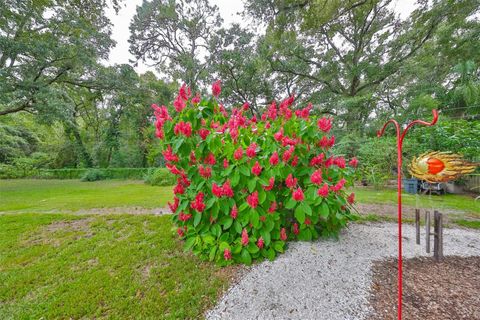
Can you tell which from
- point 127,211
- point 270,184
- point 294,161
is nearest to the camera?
point 270,184

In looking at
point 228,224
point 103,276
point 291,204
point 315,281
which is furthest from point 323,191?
point 103,276

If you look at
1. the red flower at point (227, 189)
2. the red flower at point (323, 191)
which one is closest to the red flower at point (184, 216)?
the red flower at point (227, 189)

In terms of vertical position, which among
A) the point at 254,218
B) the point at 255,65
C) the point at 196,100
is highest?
the point at 255,65

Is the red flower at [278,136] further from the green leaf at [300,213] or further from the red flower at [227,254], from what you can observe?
the red flower at [227,254]

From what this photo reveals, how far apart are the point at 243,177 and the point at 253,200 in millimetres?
202

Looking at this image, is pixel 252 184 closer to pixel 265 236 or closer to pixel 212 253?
pixel 265 236

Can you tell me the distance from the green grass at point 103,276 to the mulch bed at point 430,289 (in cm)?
112

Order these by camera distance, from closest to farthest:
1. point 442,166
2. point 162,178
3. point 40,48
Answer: point 442,166, point 40,48, point 162,178

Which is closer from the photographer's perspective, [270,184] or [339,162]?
[270,184]

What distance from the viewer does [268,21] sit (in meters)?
4.71

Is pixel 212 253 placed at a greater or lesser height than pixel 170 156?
lesser

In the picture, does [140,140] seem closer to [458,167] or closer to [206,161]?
[206,161]

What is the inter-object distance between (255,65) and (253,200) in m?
8.94

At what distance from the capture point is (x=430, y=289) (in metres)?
1.41
